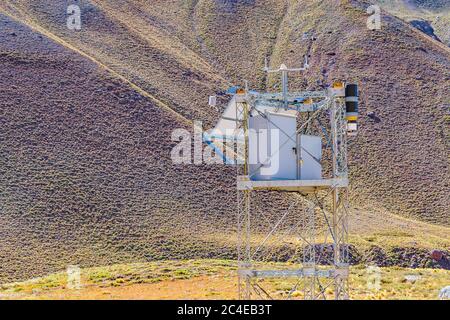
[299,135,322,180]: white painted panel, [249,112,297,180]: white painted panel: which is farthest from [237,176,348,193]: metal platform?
[299,135,322,180]: white painted panel

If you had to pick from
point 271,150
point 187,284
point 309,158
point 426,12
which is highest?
point 426,12

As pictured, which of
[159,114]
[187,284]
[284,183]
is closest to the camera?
[284,183]

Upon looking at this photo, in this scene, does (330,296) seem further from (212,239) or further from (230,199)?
(230,199)

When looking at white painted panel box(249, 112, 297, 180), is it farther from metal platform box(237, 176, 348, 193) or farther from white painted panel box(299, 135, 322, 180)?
metal platform box(237, 176, 348, 193)

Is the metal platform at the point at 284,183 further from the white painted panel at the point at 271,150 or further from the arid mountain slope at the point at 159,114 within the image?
the arid mountain slope at the point at 159,114

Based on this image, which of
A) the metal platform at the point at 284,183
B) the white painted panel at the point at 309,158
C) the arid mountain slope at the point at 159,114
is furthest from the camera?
the arid mountain slope at the point at 159,114

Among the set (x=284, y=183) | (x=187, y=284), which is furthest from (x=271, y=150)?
(x=187, y=284)

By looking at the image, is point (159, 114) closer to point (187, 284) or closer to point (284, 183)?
point (187, 284)

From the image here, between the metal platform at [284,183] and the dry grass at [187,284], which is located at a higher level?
the metal platform at [284,183]

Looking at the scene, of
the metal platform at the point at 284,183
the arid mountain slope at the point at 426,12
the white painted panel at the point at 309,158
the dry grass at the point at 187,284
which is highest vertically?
the arid mountain slope at the point at 426,12

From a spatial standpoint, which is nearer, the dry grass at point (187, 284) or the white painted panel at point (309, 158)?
the white painted panel at point (309, 158)

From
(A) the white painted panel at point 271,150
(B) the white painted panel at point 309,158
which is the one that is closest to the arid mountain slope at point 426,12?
(B) the white painted panel at point 309,158
